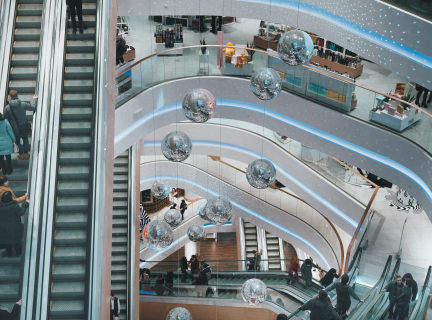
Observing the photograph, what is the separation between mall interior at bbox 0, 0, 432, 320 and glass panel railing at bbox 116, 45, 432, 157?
0.04 meters

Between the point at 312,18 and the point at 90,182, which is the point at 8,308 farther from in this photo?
the point at 312,18

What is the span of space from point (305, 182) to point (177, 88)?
5.25 metres

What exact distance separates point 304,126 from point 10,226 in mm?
8957

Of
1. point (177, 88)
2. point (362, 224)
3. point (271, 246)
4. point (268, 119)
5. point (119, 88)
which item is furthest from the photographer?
point (271, 246)

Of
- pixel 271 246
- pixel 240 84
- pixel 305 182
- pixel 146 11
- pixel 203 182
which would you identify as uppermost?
pixel 146 11

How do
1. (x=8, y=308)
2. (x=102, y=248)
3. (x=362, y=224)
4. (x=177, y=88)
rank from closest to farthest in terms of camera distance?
(x=8, y=308) → (x=102, y=248) → (x=362, y=224) → (x=177, y=88)

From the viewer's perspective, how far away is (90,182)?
8.55m

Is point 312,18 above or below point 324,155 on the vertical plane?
above

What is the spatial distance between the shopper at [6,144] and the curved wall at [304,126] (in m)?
4.16

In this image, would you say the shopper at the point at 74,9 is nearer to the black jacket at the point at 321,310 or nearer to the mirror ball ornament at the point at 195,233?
the mirror ball ornament at the point at 195,233

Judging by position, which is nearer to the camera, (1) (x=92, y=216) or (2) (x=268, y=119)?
(1) (x=92, y=216)

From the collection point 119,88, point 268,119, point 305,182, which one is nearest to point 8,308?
point 119,88

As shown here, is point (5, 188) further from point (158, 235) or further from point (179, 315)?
point (179, 315)

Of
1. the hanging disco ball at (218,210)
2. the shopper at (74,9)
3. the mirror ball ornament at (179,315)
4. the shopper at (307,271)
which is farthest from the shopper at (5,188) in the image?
the shopper at (307,271)
